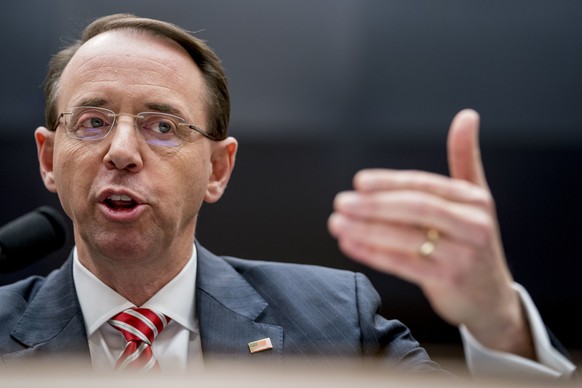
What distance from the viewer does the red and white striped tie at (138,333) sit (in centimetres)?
143

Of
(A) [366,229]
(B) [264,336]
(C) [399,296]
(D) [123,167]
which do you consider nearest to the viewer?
(A) [366,229]

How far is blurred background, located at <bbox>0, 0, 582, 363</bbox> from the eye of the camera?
8.71 feet

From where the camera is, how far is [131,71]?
1543mm

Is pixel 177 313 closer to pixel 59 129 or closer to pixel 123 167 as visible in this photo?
pixel 123 167

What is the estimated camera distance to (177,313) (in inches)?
61.2

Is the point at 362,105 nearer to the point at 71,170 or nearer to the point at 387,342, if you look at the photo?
the point at 387,342

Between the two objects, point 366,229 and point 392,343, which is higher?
point 366,229

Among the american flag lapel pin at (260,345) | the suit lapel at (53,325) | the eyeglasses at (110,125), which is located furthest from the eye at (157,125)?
the american flag lapel pin at (260,345)

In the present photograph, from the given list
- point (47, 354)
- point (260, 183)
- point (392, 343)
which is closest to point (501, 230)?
point (260, 183)

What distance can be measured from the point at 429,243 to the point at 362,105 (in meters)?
1.83

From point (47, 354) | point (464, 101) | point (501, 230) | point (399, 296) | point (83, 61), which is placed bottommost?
point (399, 296)

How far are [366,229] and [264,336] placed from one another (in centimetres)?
68

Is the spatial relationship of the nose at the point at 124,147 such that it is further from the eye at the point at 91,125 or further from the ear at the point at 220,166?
the ear at the point at 220,166

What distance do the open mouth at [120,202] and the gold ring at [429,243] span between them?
68 centimetres
